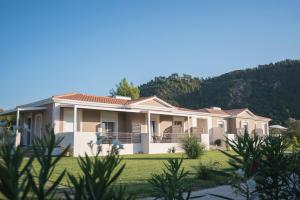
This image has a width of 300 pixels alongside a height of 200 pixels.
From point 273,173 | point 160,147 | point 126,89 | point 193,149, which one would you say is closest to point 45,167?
point 273,173

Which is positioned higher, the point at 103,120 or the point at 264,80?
the point at 264,80

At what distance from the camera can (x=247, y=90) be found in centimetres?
6625

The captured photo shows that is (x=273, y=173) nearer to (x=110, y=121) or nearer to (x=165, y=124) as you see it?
(x=110, y=121)

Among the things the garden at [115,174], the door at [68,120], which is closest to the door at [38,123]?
the door at [68,120]

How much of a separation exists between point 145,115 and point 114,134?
435 cm

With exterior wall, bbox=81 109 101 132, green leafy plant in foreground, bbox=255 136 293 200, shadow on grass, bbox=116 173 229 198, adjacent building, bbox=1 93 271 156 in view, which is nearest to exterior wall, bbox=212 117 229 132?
adjacent building, bbox=1 93 271 156

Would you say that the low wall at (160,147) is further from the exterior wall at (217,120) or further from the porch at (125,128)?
the exterior wall at (217,120)

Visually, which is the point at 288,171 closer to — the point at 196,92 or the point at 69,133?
the point at 69,133

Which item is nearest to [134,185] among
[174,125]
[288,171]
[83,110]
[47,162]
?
[288,171]

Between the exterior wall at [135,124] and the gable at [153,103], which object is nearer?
the exterior wall at [135,124]

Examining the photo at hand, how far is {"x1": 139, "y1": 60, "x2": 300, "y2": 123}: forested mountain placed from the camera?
193ft

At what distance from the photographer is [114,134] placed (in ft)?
87.1

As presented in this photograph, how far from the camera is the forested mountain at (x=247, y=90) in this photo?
58.7 metres

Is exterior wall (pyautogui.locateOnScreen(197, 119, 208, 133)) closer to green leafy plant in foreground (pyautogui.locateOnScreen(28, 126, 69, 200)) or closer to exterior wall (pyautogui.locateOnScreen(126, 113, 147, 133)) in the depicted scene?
exterior wall (pyautogui.locateOnScreen(126, 113, 147, 133))
